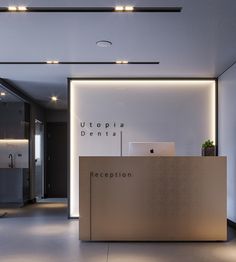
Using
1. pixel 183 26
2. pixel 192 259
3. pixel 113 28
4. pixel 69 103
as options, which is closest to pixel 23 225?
pixel 69 103

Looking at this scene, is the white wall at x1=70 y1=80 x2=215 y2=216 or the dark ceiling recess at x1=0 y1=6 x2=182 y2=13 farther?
the white wall at x1=70 y1=80 x2=215 y2=216

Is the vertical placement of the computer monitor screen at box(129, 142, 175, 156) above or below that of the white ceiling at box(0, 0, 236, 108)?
below

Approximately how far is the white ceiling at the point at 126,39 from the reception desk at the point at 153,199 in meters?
1.67

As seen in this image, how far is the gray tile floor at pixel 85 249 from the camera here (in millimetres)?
4750

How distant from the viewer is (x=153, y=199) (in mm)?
5594

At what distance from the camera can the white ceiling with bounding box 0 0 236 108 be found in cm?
434

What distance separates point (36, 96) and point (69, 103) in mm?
2696

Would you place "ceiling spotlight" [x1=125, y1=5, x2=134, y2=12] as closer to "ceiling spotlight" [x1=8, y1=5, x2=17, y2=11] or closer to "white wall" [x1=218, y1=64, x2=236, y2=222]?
"ceiling spotlight" [x1=8, y1=5, x2=17, y2=11]

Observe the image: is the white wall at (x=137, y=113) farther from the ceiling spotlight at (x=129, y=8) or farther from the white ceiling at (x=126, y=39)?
the ceiling spotlight at (x=129, y=8)

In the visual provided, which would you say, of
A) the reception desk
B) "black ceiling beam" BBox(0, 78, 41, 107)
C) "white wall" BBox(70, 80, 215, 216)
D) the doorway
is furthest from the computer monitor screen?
the doorway

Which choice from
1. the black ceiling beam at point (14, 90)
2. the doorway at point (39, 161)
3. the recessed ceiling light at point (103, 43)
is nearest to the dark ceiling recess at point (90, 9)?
the recessed ceiling light at point (103, 43)

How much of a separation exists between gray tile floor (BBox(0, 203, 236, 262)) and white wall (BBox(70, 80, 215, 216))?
5.79ft

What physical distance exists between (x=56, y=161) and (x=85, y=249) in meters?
7.56

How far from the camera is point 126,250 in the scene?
5148mm
